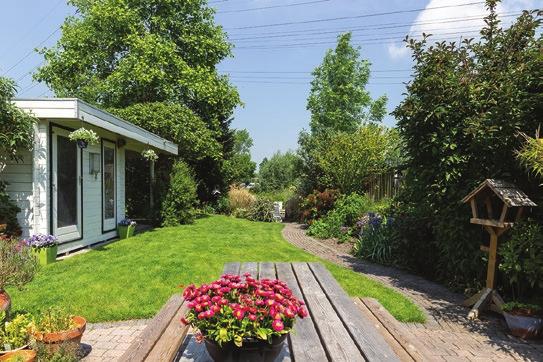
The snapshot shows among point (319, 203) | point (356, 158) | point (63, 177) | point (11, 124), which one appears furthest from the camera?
point (319, 203)

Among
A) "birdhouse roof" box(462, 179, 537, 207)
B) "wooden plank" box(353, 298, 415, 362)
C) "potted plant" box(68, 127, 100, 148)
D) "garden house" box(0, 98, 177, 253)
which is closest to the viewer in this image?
"wooden plank" box(353, 298, 415, 362)

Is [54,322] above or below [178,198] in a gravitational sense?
below

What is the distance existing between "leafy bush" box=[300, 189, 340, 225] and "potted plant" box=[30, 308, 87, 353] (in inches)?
392

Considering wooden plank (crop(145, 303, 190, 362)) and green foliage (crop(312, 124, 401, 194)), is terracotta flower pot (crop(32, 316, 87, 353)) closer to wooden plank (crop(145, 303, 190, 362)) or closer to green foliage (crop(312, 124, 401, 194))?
wooden plank (crop(145, 303, 190, 362))

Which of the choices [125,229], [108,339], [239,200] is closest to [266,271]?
[108,339]

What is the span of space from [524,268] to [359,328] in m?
3.01

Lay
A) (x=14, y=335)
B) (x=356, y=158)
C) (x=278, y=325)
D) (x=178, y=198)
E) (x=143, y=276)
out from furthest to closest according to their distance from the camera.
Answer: (x=178, y=198), (x=356, y=158), (x=143, y=276), (x=14, y=335), (x=278, y=325)

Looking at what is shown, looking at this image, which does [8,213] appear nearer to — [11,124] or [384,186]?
[11,124]

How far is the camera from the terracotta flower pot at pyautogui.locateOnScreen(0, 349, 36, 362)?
8.82 feet

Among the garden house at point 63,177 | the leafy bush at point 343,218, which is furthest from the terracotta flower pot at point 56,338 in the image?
the leafy bush at point 343,218

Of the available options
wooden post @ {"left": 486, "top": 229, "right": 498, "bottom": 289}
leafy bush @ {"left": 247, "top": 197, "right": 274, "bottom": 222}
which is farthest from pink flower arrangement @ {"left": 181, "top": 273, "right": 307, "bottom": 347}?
leafy bush @ {"left": 247, "top": 197, "right": 274, "bottom": 222}

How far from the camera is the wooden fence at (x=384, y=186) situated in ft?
35.7

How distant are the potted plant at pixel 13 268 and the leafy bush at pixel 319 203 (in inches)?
387

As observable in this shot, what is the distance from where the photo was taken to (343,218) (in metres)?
11.5
